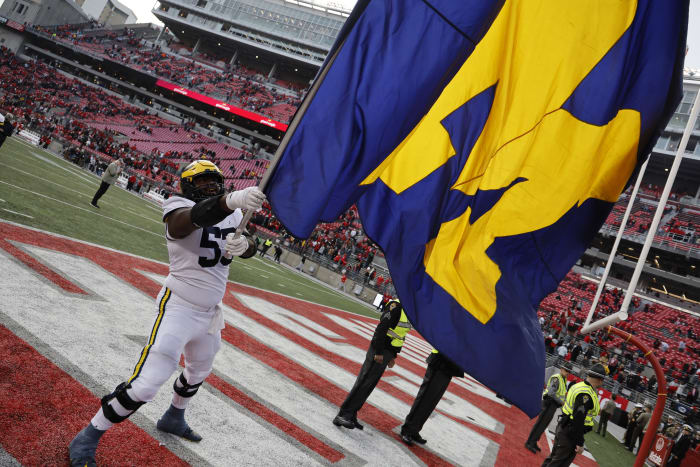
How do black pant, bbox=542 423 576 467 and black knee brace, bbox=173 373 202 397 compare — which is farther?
black pant, bbox=542 423 576 467

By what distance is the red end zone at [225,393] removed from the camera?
121 inches

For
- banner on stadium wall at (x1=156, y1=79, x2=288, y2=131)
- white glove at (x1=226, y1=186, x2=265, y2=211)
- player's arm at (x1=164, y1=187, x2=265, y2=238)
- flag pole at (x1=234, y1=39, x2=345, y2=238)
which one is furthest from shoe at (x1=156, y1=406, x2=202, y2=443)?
banner on stadium wall at (x1=156, y1=79, x2=288, y2=131)

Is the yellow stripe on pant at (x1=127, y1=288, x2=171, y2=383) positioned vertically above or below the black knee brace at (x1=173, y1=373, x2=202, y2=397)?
above

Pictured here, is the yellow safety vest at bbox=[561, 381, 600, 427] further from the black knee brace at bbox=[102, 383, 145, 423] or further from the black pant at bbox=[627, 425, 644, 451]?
the black pant at bbox=[627, 425, 644, 451]

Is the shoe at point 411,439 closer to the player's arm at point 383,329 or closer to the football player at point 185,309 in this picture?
the player's arm at point 383,329

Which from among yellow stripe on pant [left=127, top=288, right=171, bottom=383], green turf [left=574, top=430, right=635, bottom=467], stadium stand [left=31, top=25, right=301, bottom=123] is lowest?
green turf [left=574, top=430, right=635, bottom=467]

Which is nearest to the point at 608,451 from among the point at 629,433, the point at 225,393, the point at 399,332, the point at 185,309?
the point at 629,433

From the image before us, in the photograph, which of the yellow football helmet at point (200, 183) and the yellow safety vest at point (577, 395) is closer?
the yellow football helmet at point (200, 183)

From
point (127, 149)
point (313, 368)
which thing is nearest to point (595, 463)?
point (313, 368)

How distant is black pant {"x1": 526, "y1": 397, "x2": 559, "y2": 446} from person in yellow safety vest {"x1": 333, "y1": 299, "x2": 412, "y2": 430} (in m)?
4.13

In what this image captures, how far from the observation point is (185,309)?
3244 millimetres

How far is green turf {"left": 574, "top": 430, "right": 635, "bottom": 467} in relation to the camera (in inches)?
437

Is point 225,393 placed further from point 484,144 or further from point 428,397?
point 484,144

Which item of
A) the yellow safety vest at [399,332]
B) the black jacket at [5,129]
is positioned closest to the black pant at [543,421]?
the yellow safety vest at [399,332]
